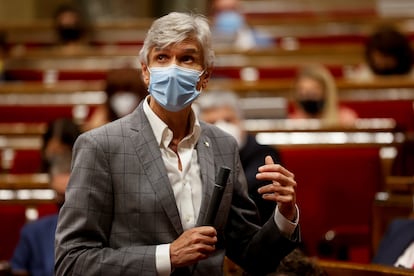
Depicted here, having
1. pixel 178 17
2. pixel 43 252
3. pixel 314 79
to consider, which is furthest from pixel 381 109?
pixel 178 17

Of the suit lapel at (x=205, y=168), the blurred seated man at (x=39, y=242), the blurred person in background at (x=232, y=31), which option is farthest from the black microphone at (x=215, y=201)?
the blurred person in background at (x=232, y=31)

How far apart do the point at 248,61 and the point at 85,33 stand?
0.53 metres

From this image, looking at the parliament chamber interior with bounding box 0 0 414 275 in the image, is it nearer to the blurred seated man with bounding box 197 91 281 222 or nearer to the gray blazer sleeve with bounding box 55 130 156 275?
the blurred seated man with bounding box 197 91 281 222

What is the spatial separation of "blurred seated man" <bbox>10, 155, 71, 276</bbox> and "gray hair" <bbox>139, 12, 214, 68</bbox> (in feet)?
1.71

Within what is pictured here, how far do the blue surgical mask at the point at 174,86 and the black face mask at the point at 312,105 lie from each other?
41.5 inches

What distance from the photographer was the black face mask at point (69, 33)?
2.59 meters

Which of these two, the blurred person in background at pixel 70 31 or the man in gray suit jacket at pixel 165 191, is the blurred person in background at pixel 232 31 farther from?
the man in gray suit jacket at pixel 165 191

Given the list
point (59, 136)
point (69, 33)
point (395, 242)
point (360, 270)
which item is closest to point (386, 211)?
point (395, 242)

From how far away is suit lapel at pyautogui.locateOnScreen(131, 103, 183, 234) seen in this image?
0.70 meters

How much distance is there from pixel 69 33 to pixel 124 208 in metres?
1.96

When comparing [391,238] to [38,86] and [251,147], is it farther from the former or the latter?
[38,86]

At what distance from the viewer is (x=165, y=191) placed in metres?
0.70

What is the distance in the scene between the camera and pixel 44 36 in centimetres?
297

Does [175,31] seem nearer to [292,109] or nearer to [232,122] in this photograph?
[232,122]
